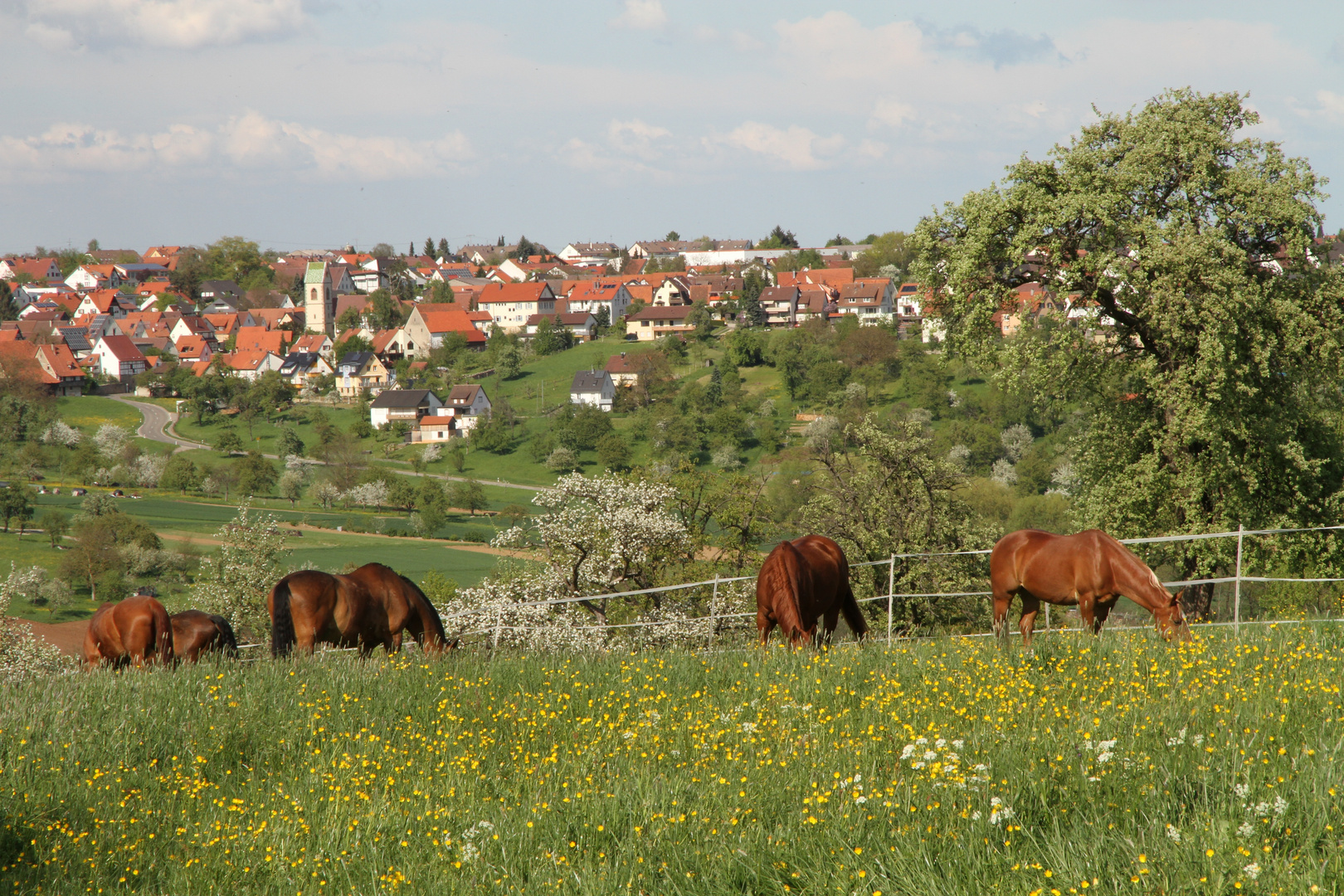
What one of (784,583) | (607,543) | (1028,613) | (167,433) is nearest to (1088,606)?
(1028,613)

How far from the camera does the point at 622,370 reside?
137750mm

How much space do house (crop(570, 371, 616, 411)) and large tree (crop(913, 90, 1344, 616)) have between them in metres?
106

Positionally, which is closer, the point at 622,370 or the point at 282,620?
the point at 282,620

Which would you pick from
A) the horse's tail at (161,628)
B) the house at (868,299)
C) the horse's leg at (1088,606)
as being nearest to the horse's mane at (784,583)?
the horse's leg at (1088,606)

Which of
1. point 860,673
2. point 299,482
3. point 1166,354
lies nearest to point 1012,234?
point 1166,354

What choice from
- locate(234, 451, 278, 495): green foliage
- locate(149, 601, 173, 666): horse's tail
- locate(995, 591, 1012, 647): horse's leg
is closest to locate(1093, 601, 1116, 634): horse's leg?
locate(995, 591, 1012, 647): horse's leg

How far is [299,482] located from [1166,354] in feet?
304

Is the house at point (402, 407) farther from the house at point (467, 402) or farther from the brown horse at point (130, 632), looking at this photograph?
the brown horse at point (130, 632)

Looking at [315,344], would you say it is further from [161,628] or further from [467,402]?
[161,628]

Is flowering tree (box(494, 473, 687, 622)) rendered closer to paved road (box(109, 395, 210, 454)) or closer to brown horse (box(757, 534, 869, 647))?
brown horse (box(757, 534, 869, 647))

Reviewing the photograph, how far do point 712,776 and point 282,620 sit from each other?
8547 mm

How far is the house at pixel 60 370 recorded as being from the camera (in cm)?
14862

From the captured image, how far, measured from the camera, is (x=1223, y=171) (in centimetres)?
2050

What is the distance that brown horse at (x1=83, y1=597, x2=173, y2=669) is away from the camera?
15156 millimetres
